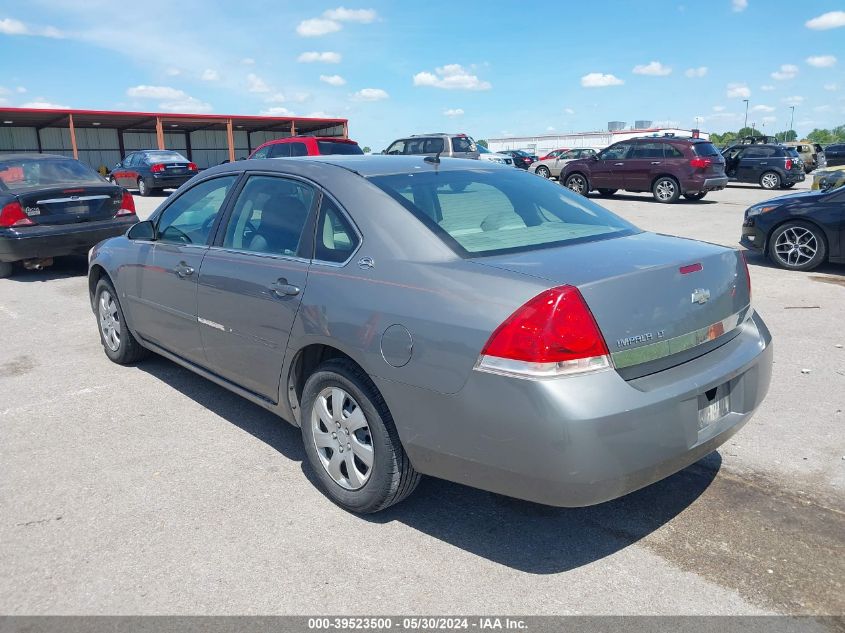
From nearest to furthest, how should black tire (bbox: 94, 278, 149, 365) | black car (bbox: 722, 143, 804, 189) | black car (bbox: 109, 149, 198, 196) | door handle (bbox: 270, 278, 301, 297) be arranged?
door handle (bbox: 270, 278, 301, 297) < black tire (bbox: 94, 278, 149, 365) < black car (bbox: 109, 149, 198, 196) < black car (bbox: 722, 143, 804, 189)

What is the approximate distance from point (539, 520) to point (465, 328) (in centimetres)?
118

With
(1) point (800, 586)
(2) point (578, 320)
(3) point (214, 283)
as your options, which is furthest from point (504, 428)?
(3) point (214, 283)

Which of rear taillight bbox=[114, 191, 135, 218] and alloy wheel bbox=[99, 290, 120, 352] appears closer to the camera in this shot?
alloy wheel bbox=[99, 290, 120, 352]

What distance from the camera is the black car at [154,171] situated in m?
23.0

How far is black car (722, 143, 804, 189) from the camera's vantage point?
2411cm

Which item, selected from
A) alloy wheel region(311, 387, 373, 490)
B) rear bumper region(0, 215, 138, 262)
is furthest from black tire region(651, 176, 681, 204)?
alloy wheel region(311, 387, 373, 490)

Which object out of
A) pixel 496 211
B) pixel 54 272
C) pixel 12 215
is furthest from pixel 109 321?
pixel 54 272

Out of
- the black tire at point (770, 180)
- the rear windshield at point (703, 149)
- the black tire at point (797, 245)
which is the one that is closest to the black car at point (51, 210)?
the black tire at point (797, 245)

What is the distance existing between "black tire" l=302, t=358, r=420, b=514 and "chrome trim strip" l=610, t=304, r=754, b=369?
1.02 meters

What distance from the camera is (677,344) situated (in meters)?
2.85

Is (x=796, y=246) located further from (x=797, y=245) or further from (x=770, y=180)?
(x=770, y=180)

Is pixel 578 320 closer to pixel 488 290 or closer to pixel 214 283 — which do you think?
pixel 488 290

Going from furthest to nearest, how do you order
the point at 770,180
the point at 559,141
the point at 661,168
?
the point at 559,141
the point at 770,180
the point at 661,168

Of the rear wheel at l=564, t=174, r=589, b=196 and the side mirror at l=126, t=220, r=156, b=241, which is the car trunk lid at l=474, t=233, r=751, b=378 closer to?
the side mirror at l=126, t=220, r=156, b=241
